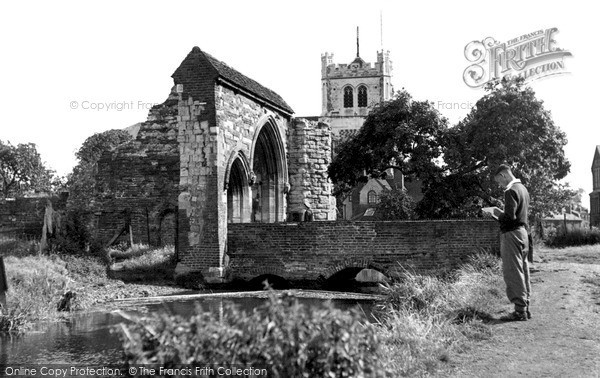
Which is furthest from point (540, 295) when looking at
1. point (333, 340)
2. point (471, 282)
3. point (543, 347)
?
point (333, 340)

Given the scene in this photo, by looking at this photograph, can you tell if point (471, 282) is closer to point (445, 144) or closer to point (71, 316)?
point (71, 316)

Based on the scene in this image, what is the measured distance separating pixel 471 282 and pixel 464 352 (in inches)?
184

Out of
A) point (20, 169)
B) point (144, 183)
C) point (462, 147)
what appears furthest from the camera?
point (20, 169)

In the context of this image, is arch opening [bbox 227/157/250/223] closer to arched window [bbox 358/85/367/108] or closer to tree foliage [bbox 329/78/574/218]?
tree foliage [bbox 329/78/574/218]

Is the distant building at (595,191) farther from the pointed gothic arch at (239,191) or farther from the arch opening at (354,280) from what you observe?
the pointed gothic arch at (239,191)

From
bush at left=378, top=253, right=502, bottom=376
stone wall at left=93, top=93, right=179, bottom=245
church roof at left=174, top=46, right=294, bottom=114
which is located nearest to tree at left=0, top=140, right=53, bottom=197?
stone wall at left=93, top=93, right=179, bottom=245

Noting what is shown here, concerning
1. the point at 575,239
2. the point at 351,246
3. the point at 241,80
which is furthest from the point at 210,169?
the point at 575,239

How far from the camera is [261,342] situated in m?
4.45

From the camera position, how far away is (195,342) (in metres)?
4.39

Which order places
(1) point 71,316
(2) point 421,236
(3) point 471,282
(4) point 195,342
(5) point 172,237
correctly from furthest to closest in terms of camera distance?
1. (5) point 172,237
2. (2) point 421,236
3. (1) point 71,316
4. (3) point 471,282
5. (4) point 195,342

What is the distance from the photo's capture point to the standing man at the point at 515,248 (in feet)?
27.7

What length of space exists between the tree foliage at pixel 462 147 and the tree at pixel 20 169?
42.4m

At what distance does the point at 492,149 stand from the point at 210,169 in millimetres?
11054

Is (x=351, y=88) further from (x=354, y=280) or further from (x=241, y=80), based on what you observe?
(x=354, y=280)
